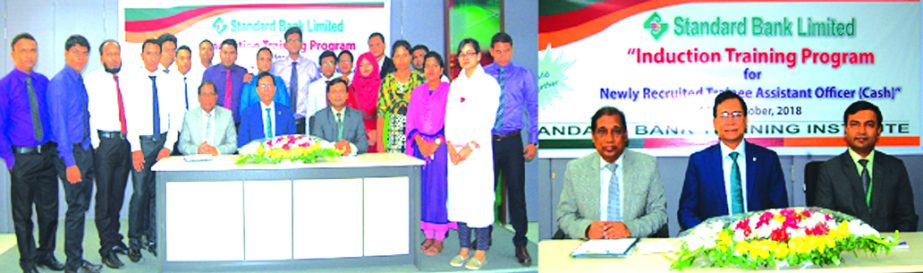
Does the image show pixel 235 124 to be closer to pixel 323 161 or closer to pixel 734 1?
pixel 323 161

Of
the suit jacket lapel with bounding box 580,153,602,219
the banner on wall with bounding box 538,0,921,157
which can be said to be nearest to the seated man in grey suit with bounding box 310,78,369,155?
the banner on wall with bounding box 538,0,921,157

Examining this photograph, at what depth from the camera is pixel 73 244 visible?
4.39 m

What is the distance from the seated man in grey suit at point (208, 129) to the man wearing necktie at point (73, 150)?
1.89ft

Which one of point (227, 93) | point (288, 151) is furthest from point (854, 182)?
point (227, 93)

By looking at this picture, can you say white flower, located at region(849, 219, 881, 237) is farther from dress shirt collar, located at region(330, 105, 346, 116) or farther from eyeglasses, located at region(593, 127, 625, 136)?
dress shirt collar, located at region(330, 105, 346, 116)

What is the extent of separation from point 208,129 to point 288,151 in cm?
76

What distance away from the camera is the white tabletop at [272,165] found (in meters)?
4.21

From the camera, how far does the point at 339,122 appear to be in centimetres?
504

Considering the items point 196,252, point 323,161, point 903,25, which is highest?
point 903,25

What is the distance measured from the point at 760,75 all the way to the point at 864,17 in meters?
0.69

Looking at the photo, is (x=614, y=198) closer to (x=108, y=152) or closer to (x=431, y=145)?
(x=431, y=145)

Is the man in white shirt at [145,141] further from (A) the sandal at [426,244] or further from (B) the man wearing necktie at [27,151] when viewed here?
(A) the sandal at [426,244]

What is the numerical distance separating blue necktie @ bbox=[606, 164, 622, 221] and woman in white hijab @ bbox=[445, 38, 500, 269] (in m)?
0.92

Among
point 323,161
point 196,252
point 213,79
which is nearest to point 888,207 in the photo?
point 323,161
